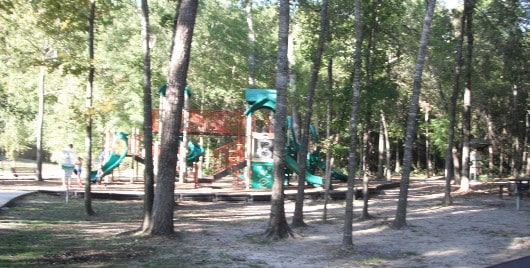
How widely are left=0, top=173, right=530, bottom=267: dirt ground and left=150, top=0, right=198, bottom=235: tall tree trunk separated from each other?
1.75 ft

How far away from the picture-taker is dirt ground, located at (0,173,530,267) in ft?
29.9

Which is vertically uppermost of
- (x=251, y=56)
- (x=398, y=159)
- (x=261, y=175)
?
(x=251, y=56)

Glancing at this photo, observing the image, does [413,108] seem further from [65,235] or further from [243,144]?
[243,144]

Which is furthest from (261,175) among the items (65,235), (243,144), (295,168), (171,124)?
(65,235)

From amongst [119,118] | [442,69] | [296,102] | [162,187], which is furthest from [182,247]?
[119,118]

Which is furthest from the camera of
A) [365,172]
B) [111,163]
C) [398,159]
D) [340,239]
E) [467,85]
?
[398,159]

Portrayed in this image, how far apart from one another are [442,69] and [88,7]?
16.0 metres

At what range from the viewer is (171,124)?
11.0m

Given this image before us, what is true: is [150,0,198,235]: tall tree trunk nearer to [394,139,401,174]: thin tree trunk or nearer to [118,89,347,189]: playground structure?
[118,89,347,189]: playground structure

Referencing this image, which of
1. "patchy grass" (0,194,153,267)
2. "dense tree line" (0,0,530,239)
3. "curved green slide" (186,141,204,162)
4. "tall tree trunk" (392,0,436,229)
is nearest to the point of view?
"patchy grass" (0,194,153,267)

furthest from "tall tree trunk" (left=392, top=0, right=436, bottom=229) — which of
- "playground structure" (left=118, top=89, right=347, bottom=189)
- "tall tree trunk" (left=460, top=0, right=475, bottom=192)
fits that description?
"playground structure" (left=118, top=89, right=347, bottom=189)

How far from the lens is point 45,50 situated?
2594cm

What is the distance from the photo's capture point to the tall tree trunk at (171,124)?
1096 cm

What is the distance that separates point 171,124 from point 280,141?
235 centimetres
